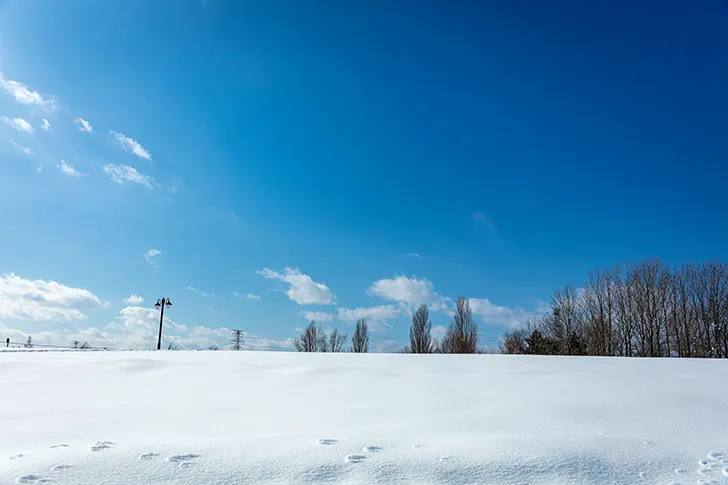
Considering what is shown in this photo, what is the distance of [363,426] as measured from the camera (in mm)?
3184

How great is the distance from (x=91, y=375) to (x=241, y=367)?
1.69 meters

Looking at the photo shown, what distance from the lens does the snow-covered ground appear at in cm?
237

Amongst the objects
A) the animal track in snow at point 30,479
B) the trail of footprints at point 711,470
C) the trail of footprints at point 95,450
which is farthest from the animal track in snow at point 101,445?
the trail of footprints at point 711,470

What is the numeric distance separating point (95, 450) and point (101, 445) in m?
0.09

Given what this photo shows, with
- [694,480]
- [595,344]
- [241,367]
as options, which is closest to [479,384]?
[694,480]

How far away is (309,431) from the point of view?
304 cm

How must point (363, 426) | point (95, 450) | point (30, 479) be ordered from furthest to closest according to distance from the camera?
point (363, 426)
point (95, 450)
point (30, 479)

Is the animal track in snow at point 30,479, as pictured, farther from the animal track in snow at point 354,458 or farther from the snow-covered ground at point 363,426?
the animal track in snow at point 354,458

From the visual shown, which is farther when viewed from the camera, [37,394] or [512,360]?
[512,360]

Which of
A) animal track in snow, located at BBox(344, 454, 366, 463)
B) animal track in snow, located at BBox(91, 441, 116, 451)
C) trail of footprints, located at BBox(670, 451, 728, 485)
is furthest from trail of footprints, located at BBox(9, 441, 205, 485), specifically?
trail of footprints, located at BBox(670, 451, 728, 485)

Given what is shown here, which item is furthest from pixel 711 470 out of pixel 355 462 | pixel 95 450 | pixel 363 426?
pixel 95 450

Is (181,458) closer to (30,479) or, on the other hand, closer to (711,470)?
(30,479)

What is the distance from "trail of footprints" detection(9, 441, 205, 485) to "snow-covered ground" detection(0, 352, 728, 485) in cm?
1

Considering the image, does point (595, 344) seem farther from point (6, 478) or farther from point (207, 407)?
point (6, 478)
